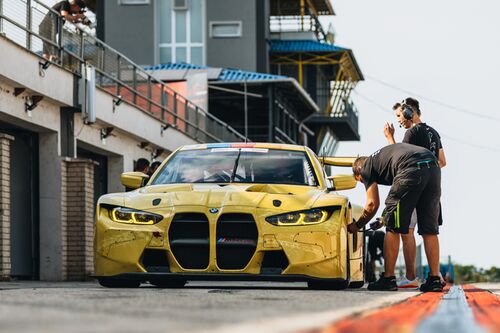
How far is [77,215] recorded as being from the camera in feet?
75.2

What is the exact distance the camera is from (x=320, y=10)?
200 ft

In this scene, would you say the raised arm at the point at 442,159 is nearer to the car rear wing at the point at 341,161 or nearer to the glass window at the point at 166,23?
the car rear wing at the point at 341,161

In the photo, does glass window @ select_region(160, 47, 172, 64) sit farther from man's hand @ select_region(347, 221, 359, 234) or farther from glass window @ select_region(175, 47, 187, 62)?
man's hand @ select_region(347, 221, 359, 234)

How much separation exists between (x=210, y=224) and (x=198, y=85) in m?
33.1

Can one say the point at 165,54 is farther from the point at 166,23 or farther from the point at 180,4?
the point at 180,4

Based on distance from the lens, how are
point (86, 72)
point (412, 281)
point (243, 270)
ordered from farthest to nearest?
point (86, 72)
point (412, 281)
point (243, 270)

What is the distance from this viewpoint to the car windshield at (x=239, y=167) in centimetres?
1330

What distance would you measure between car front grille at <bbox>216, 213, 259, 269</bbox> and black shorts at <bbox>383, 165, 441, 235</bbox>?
5.64ft

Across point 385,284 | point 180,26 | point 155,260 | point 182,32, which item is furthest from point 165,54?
point 155,260

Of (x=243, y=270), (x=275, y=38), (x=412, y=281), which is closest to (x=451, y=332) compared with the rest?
(x=243, y=270)

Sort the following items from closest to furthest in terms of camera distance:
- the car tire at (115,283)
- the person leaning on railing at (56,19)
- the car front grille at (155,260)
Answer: the car front grille at (155,260) < the car tire at (115,283) < the person leaning on railing at (56,19)

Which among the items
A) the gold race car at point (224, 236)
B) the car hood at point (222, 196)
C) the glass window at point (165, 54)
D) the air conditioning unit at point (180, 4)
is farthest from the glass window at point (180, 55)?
the gold race car at point (224, 236)

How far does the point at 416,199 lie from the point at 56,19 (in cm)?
1058

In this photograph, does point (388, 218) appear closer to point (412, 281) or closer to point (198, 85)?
point (412, 281)
